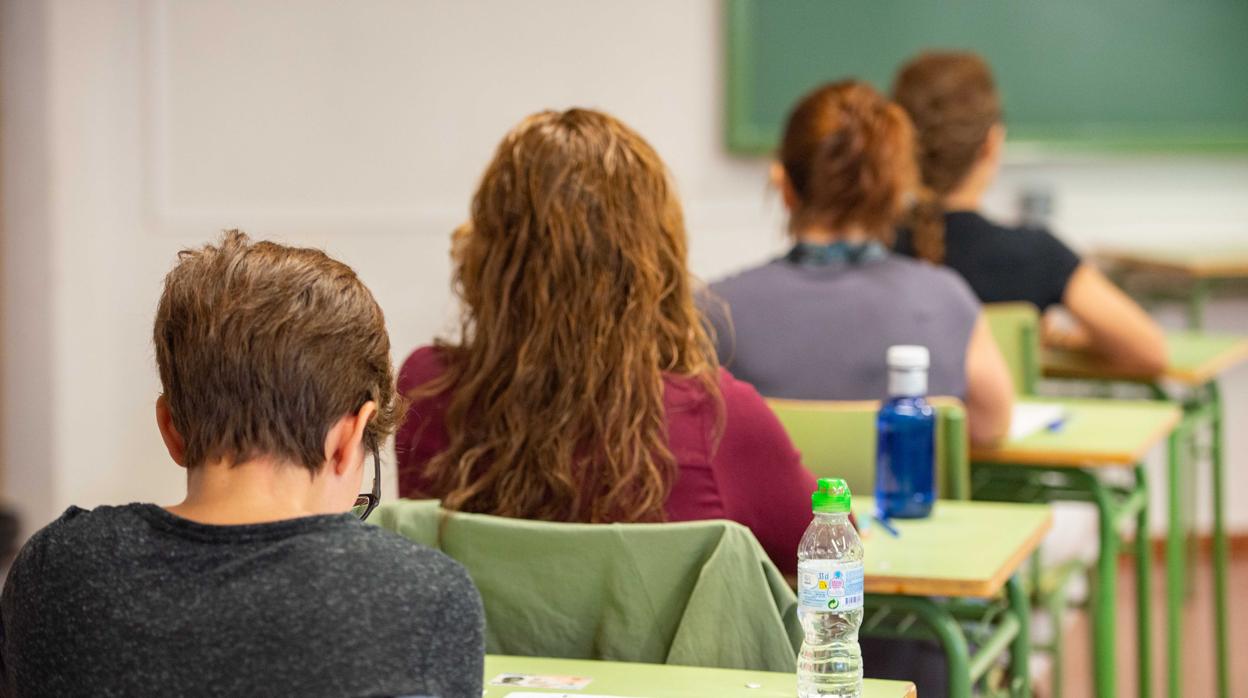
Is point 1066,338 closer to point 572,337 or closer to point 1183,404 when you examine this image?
point 1183,404

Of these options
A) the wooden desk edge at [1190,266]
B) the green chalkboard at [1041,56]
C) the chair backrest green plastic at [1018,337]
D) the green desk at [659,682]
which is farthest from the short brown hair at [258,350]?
the green chalkboard at [1041,56]

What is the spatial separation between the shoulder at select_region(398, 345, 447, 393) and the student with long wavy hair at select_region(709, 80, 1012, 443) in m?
0.74

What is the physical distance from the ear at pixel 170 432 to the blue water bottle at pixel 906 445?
4.19ft

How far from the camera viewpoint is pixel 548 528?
1.75 m

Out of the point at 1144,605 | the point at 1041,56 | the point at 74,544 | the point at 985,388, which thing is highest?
the point at 1041,56

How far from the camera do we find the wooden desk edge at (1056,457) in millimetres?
2850

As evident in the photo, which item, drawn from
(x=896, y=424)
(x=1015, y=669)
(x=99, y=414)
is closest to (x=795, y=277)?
(x=896, y=424)

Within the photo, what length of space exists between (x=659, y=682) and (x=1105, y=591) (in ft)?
5.03

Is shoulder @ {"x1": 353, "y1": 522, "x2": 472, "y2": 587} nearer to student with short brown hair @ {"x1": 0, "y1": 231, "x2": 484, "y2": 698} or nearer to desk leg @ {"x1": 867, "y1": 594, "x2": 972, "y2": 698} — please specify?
student with short brown hair @ {"x1": 0, "y1": 231, "x2": 484, "y2": 698}

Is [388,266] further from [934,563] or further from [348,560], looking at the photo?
[348,560]

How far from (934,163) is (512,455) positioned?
196cm

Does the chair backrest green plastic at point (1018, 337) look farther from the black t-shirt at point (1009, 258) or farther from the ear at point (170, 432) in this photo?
the ear at point (170, 432)

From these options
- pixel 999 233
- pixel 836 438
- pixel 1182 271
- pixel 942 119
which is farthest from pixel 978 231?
pixel 1182 271

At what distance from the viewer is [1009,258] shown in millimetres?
3590
